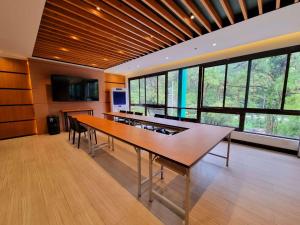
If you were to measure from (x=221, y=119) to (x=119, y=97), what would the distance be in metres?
5.18

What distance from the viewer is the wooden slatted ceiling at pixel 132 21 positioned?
2129mm

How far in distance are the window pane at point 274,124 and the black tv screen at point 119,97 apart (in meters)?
5.80

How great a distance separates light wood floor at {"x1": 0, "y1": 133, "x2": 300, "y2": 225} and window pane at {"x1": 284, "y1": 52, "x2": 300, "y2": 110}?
50.3 inches

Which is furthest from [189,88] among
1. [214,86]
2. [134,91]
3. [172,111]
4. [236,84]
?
[134,91]

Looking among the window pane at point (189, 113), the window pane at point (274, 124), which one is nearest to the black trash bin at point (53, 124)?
the window pane at point (189, 113)

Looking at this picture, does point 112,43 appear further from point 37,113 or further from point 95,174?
point 37,113

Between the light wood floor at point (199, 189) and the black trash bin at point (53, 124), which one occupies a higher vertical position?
the black trash bin at point (53, 124)

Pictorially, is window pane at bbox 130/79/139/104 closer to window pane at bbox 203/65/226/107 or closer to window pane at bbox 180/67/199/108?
window pane at bbox 180/67/199/108

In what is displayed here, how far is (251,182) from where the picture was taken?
7.22ft

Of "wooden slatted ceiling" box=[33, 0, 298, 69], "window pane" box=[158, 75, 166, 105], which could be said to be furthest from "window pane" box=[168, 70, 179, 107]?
"wooden slatted ceiling" box=[33, 0, 298, 69]

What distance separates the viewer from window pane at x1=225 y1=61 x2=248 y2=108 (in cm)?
391

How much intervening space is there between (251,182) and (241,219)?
2.97 feet

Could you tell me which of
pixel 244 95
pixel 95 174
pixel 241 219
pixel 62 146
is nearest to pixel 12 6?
pixel 95 174

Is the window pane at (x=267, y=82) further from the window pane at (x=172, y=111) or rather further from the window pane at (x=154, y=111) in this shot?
the window pane at (x=154, y=111)
